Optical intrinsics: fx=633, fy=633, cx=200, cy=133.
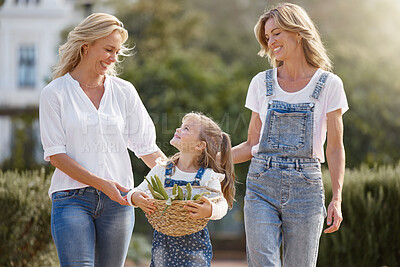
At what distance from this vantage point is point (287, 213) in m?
3.60

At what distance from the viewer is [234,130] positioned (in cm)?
1280

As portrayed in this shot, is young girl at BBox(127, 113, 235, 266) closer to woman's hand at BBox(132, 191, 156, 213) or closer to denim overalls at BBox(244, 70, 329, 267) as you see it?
woman's hand at BBox(132, 191, 156, 213)

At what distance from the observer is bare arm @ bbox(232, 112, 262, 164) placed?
3.93 m

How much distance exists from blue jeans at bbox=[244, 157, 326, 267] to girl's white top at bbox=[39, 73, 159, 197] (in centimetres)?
84

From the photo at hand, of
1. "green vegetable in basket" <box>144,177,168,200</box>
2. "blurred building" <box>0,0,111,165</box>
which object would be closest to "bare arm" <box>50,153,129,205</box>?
"green vegetable in basket" <box>144,177,168,200</box>

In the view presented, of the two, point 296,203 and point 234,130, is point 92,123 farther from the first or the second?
point 234,130

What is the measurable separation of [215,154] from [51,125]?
1.00 metres

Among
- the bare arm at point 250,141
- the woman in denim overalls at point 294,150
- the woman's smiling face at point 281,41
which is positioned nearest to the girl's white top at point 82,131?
the bare arm at point 250,141

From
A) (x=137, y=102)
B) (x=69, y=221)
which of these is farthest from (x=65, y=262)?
(x=137, y=102)

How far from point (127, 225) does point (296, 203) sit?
102 cm

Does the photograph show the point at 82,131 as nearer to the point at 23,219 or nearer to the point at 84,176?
the point at 84,176

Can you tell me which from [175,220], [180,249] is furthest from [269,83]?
[180,249]

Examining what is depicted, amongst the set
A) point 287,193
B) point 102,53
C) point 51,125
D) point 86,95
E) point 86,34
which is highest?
point 86,34

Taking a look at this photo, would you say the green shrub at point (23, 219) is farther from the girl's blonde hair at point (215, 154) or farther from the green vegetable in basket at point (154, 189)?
the green vegetable in basket at point (154, 189)
